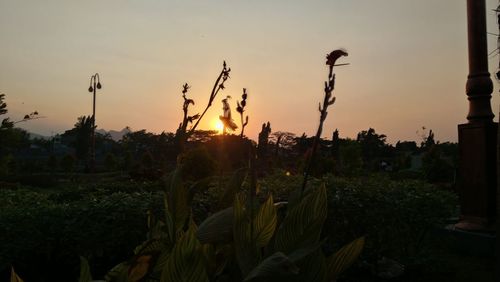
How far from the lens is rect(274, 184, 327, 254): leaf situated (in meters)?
1.04

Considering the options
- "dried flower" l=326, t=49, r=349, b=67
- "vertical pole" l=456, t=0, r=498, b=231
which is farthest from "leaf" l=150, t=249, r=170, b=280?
"vertical pole" l=456, t=0, r=498, b=231

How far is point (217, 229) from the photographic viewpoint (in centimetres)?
105

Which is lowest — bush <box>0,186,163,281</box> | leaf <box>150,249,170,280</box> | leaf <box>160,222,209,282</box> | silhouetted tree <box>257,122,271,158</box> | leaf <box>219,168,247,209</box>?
bush <box>0,186,163,281</box>

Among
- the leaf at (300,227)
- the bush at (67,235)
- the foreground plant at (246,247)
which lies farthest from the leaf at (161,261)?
the bush at (67,235)

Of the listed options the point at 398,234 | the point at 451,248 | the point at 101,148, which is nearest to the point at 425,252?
the point at 398,234

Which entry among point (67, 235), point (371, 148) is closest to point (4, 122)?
point (67, 235)

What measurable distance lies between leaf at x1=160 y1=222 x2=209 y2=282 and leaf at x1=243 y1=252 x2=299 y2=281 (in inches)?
4.7

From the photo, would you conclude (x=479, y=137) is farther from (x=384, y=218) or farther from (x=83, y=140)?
(x=83, y=140)

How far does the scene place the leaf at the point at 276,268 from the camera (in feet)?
2.71

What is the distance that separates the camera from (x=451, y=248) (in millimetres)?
6945

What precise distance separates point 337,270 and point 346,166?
2756 cm

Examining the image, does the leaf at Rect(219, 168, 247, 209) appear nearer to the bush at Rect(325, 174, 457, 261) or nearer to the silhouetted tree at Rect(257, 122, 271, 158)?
the silhouetted tree at Rect(257, 122, 271, 158)

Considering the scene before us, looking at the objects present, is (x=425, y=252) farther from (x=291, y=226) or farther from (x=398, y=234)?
(x=291, y=226)

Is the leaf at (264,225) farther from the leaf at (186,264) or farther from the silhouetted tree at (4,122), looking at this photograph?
the silhouetted tree at (4,122)
